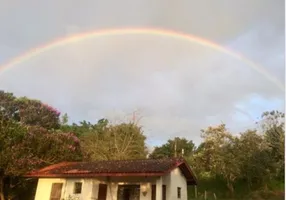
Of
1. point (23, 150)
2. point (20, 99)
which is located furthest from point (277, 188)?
point (20, 99)

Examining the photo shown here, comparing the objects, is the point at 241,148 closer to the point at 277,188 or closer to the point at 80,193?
the point at 277,188

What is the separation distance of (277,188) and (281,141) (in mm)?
5337

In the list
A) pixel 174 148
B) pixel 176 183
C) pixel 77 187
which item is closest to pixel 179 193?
pixel 176 183

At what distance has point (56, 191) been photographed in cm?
2170

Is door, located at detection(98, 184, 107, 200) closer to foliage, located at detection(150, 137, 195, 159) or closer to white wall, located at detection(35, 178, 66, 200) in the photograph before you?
white wall, located at detection(35, 178, 66, 200)

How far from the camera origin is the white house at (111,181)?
63.8ft

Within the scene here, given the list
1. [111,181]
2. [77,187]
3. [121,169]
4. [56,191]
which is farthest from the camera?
[56,191]

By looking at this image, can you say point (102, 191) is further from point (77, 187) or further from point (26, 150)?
point (26, 150)

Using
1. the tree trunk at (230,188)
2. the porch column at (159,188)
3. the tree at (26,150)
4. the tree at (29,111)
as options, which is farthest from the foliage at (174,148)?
the porch column at (159,188)

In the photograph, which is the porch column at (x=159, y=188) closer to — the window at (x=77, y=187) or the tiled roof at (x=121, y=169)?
the tiled roof at (x=121, y=169)

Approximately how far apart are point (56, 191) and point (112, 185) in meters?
4.26

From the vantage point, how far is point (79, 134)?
44156 millimetres

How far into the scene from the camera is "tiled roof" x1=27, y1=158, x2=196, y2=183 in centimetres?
1782

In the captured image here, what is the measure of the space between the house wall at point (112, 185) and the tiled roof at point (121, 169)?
0.76 meters
